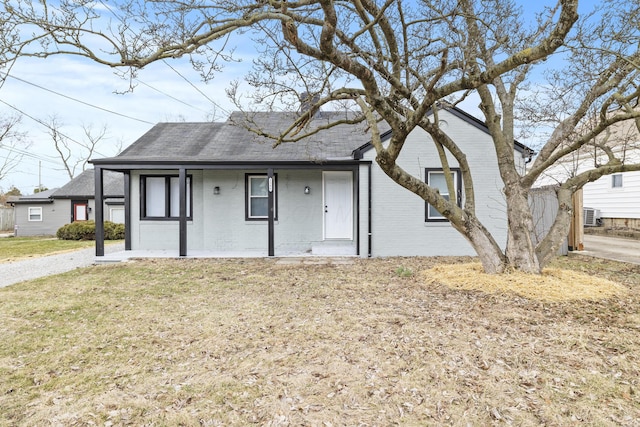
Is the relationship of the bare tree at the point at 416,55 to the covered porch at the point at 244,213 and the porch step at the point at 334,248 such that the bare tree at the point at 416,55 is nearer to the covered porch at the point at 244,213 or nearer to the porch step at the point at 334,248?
the covered porch at the point at 244,213

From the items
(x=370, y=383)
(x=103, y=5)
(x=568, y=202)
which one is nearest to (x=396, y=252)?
(x=568, y=202)

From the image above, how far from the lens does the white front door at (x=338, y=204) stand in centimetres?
1073

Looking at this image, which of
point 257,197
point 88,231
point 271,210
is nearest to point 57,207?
point 88,231

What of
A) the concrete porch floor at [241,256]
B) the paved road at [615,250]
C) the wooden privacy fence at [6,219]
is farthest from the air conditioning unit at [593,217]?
the wooden privacy fence at [6,219]

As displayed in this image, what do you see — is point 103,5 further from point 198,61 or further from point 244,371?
point 244,371

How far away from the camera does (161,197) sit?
10.9 metres

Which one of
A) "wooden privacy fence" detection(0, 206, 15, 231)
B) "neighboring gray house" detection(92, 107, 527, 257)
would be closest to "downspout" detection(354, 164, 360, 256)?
"neighboring gray house" detection(92, 107, 527, 257)

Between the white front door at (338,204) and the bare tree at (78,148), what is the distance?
96.4 feet

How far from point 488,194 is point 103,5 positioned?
9271 millimetres

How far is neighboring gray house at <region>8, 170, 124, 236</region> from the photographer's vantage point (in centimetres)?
2159

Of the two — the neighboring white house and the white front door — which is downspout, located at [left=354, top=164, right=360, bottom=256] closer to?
the white front door

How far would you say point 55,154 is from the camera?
32.2 meters

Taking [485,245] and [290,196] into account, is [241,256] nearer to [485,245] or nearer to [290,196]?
[290,196]

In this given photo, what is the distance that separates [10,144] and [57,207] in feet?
33.2
